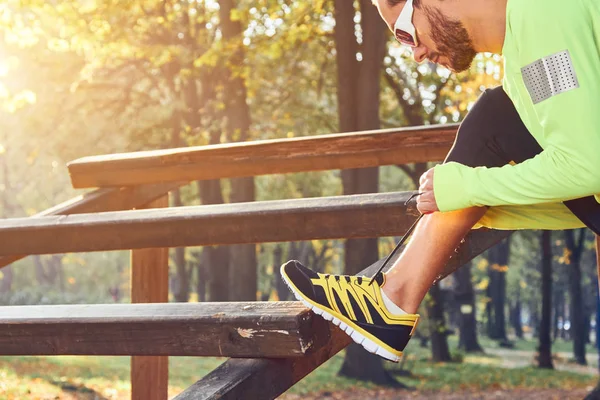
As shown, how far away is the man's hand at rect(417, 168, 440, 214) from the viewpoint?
2117 mm

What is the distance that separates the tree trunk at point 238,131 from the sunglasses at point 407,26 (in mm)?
10577

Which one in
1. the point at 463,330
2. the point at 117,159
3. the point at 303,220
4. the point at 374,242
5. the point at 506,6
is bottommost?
the point at 463,330

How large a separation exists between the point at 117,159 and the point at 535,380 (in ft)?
36.9

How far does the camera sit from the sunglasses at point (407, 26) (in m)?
2.15

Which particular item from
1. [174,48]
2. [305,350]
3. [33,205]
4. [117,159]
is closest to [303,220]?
[305,350]

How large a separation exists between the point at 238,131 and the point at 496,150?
10722 millimetres

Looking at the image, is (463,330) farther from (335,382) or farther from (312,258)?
(335,382)

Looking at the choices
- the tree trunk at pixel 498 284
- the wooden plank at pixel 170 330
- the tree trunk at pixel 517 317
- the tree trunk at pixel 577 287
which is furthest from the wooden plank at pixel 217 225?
the tree trunk at pixel 517 317

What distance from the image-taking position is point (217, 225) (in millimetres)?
2891

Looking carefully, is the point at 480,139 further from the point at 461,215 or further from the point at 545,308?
the point at 545,308

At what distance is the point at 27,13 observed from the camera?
12734mm

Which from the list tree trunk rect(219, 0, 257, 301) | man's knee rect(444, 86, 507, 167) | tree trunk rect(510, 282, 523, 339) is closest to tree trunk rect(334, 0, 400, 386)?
tree trunk rect(219, 0, 257, 301)

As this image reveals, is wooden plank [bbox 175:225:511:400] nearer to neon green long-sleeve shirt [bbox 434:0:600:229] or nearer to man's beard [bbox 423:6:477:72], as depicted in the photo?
neon green long-sleeve shirt [bbox 434:0:600:229]

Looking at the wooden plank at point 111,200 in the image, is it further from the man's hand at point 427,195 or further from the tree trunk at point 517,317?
the tree trunk at point 517,317
